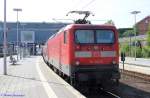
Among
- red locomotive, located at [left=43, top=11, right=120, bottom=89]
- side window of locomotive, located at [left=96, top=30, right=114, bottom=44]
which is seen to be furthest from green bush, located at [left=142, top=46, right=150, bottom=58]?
red locomotive, located at [left=43, top=11, right=120, bottom=89]

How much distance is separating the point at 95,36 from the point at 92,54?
0.89m

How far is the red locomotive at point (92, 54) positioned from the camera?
1850cm

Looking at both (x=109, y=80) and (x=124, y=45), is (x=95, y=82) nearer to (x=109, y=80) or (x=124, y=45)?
(x=109, y=80)

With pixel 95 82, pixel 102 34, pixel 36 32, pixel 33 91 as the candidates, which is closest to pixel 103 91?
pixel 95 82

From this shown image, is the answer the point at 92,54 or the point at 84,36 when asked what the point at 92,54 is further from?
the point at 84,36

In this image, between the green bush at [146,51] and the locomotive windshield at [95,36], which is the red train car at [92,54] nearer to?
the locomotive windshield at [95,36]

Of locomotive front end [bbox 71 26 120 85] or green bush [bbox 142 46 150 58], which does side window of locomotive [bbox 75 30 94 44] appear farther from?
green bush [bbox 142 46 150 58]

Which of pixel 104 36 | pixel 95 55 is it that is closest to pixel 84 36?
pixel 104 36

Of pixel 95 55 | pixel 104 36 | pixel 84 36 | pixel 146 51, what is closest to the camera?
pixel 95 55

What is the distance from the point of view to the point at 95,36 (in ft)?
63.1

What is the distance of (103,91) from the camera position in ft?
64.4

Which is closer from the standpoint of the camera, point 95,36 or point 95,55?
point 95,55

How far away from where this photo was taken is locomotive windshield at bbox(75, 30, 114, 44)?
19.1m

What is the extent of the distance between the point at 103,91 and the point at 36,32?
370ft
